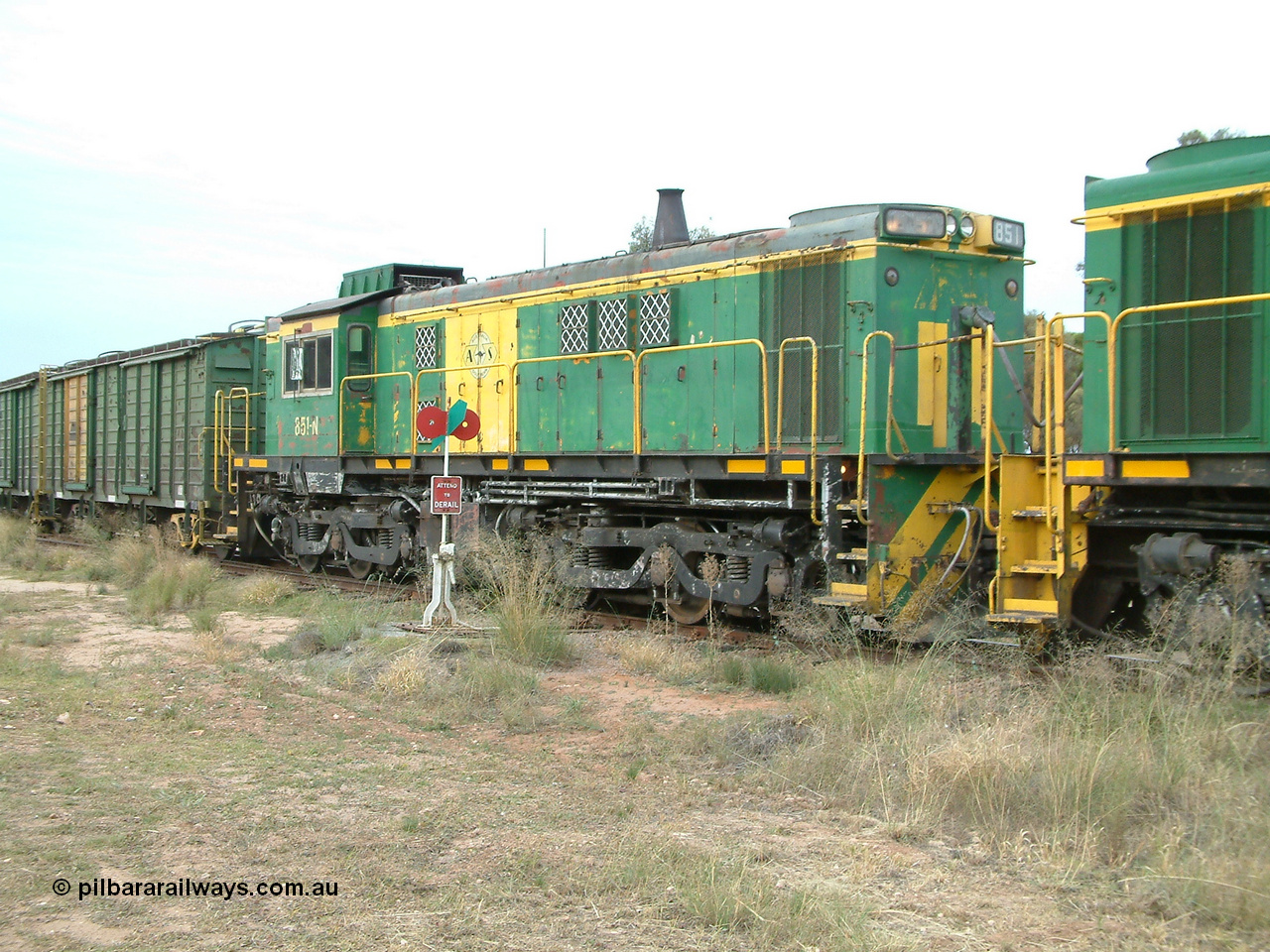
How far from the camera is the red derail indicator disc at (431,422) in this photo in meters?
11.0

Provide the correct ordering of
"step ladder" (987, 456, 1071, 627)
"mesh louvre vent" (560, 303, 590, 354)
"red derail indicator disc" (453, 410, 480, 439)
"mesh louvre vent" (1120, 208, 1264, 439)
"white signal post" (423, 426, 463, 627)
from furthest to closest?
"mesh louvre vent" (560, 303, 590, 354), "red derail indicator disc" (453, 410, 480, 439), "white signal post" (423, 426, 463, 627), "step ladder" (987, 456, 1071, 627), "mesh louvre vent" (1120, 208, 1264, 439)

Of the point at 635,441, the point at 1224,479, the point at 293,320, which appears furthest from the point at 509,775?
the point at 293,320

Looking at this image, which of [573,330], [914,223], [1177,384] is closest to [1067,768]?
[1177,384]

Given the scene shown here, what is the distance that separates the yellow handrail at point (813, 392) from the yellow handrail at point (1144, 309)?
277 cm

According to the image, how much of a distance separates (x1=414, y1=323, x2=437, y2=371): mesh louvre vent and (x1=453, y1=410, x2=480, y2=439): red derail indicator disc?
2.26 meters

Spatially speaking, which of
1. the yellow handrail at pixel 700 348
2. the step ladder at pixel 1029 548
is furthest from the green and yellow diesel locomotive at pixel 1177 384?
the yellow handrail at pixel 700 348

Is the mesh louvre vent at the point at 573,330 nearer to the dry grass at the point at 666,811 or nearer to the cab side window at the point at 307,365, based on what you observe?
the cab side window at the point at 307,365

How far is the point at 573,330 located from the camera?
12094 millimetres

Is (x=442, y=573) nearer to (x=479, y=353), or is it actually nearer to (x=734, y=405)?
(x=734, y=405)

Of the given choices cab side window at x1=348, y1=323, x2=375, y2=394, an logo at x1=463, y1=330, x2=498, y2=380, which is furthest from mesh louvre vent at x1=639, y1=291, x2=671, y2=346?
cab side window at x1=348, y1=323, x2=375, y2=394

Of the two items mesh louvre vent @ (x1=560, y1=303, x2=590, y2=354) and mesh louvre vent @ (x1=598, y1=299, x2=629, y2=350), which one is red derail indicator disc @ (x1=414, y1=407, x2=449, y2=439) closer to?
mesh louvre vent @ (x1=560, y1=303, x2=590, y2=354)

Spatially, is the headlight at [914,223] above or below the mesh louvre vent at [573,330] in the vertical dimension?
above

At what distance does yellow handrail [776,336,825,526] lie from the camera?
9.23 m

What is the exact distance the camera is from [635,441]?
10.9m
